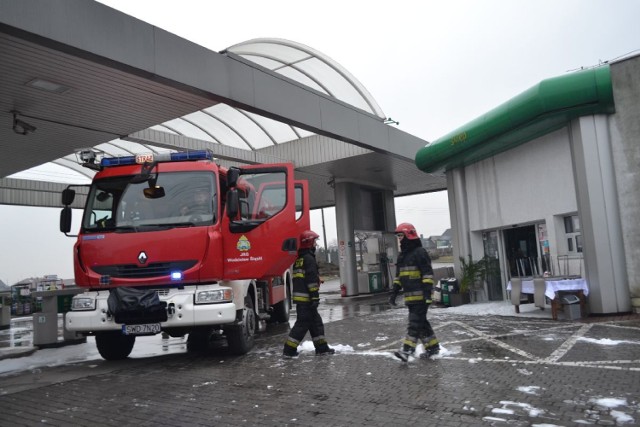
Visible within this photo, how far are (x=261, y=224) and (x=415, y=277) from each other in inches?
103

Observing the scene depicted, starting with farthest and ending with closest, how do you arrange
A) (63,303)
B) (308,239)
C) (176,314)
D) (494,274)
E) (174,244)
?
(494,274)
(63,303)
(308,239)
(174,244)
(176,314)

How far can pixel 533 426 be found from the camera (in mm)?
4047

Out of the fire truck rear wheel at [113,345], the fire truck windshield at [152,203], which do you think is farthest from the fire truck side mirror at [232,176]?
the fire truck rear wheel at [113,345]

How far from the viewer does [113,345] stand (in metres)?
8.46

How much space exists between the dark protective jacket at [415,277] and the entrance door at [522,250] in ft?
22.7

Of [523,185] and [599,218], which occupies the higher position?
[523,185]

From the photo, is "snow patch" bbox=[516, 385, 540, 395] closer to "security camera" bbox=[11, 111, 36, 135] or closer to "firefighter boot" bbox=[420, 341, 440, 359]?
"firefighter boot" bbox=[420, 341, 440, 359]

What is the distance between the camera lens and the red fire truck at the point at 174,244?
284 inches

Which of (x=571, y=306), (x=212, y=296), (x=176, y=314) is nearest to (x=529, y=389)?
(x=212, y=296)

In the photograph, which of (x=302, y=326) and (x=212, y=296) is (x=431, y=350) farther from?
(x=212, y=296)

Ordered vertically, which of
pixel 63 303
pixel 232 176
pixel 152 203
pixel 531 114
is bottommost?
pixel 63 303

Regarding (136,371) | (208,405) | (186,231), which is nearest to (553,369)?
(208,405)

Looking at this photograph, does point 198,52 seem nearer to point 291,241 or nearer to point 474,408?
point 291,241

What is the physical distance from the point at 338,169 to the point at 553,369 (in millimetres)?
13154
